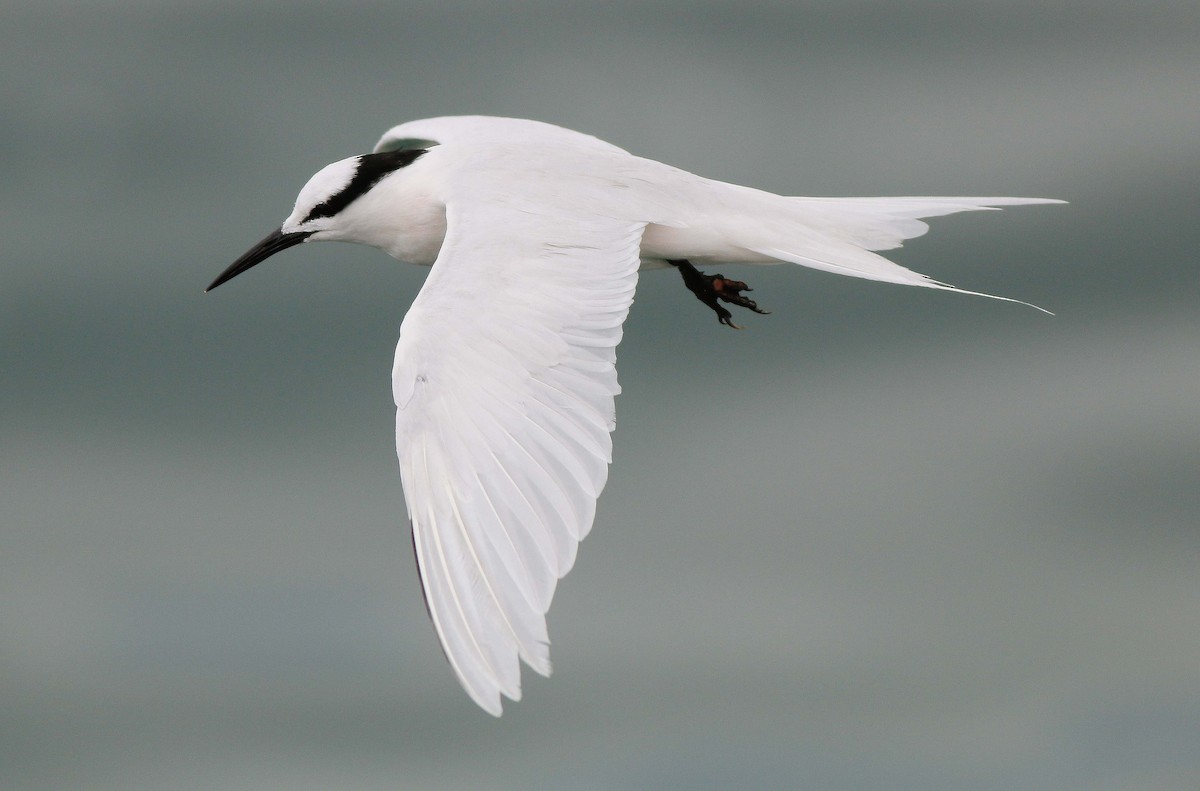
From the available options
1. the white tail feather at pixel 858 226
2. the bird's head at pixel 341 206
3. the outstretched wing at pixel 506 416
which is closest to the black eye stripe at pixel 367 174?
the bird's head at pixel 341 206

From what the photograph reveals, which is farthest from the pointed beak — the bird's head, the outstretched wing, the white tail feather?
the white tail feather

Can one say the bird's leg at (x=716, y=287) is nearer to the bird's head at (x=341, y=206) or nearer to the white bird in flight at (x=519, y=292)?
the white bird in flight at (x=519, y=292)

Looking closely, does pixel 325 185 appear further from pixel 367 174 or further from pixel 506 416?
pixel 506 416

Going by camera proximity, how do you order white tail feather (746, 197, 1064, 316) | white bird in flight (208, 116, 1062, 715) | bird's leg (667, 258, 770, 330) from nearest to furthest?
1. white bird in flight (208, 116, 1062, 715)
2. white tail feather (746, 197, 1064, 316)
3. bird's leg (667, 258, 770, 330)

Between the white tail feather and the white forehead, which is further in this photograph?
the white forehead

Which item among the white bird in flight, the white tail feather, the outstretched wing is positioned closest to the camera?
the outstretched wing

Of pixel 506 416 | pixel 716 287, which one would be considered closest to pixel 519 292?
pixel 506 416

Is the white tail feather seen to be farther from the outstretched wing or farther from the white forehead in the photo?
the white forehead

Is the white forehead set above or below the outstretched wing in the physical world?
above
